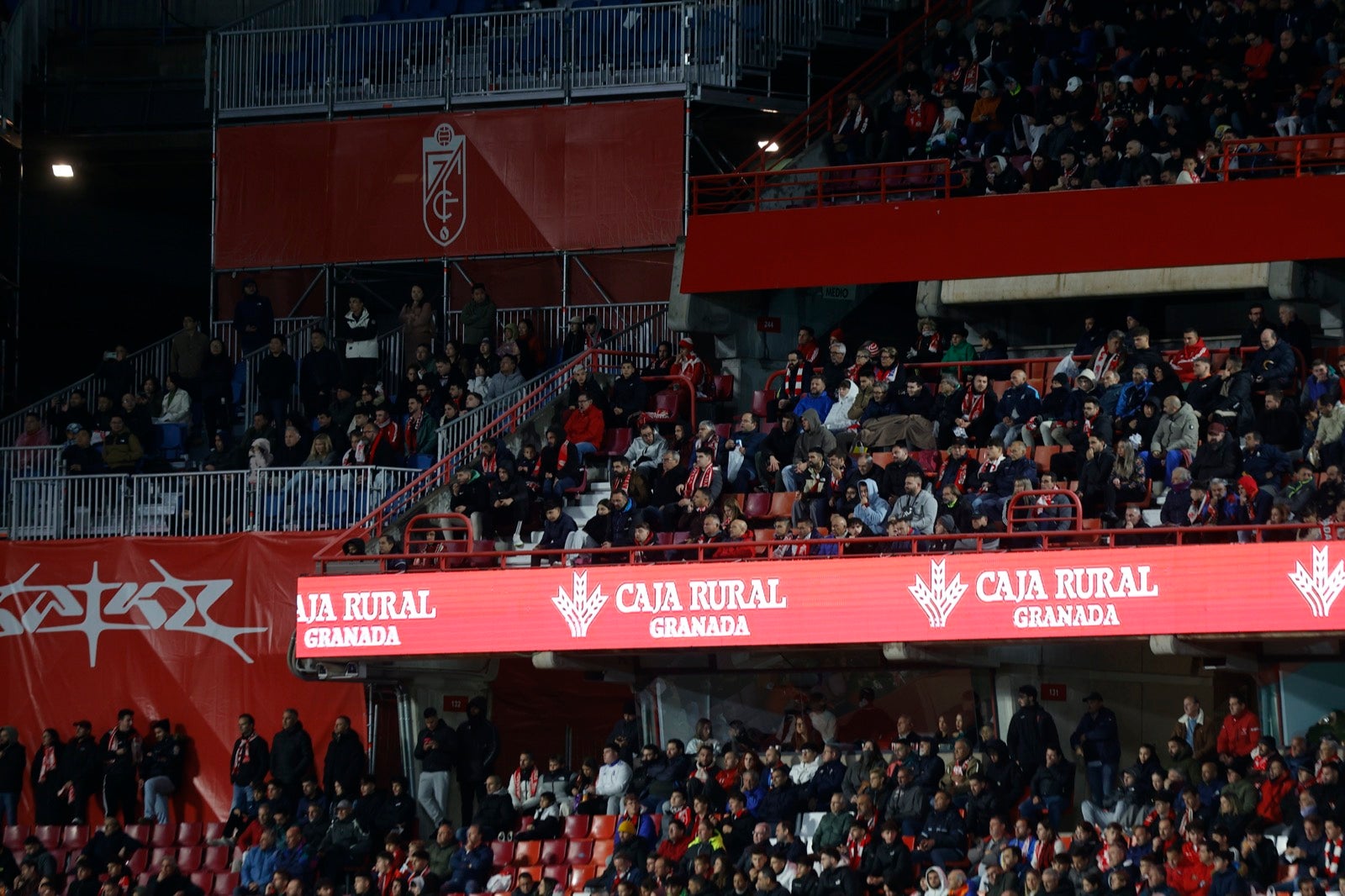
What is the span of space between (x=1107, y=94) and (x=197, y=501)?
11068mm

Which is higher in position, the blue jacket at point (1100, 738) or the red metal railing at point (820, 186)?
the red metal railing at point (820, 186)

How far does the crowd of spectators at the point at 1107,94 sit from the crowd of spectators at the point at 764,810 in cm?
674

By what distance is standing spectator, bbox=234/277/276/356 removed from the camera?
29047mm

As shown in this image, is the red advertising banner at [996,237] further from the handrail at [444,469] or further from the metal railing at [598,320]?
the handrail at [444,469]

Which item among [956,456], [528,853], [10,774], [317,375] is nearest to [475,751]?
[528,853]

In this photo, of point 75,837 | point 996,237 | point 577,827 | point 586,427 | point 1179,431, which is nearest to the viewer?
point 1179,431

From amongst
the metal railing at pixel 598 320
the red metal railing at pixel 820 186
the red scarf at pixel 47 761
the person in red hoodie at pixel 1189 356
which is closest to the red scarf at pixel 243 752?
the red scarf at pixel 47 761

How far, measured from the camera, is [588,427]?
83.4 feet

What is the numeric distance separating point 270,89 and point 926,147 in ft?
28.4

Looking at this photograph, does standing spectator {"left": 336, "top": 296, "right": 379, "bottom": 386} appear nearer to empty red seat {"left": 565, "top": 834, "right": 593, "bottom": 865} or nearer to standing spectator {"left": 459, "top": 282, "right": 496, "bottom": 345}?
standing spectator {"left": 459, "top": 282, "right": 496, "bottom": 345}

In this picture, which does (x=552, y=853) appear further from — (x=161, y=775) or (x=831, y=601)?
(x=161, y=775)

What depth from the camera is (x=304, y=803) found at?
77.2 feet

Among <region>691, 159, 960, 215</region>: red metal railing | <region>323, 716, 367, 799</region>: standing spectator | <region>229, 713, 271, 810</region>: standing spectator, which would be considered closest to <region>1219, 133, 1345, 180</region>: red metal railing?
<region>691, 159, 960, 215</region>: red metal railing

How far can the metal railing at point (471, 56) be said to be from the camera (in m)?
28.9
